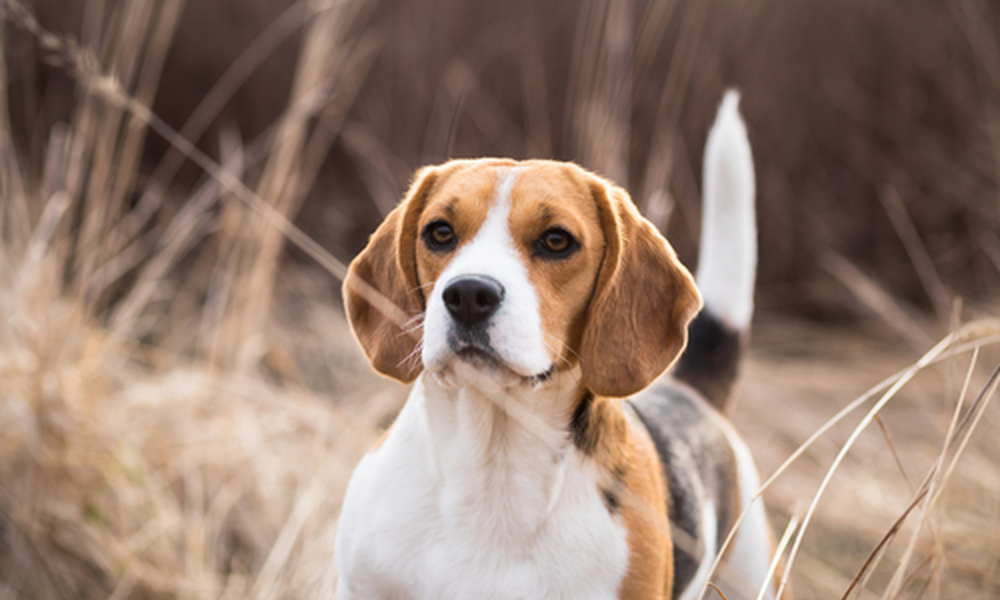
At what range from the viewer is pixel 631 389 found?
69.9 inches

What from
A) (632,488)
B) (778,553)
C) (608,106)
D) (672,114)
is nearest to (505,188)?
(632,488)

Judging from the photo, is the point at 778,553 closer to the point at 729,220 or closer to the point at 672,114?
the point at 729,220

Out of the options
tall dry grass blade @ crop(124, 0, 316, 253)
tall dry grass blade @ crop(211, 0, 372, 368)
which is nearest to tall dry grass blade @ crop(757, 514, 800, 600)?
tall dry grass blade @ crop(211, 0, 372, 368)

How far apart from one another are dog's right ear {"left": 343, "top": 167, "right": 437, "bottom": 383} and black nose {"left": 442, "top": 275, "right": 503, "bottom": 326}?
212mm

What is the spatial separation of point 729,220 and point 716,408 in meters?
0.67

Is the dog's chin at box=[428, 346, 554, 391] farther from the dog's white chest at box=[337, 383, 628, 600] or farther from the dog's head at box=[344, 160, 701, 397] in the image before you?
the dog's white chest at box=[337, 383, 628, 600]

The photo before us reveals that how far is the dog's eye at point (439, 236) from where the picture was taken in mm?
1879

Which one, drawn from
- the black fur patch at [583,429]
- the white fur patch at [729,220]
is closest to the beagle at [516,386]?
the black fur patch at [583,429]

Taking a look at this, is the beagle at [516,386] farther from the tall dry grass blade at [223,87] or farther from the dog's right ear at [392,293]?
the tall dry grass blade at [223,87]

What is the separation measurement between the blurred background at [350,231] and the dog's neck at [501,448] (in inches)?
20.6

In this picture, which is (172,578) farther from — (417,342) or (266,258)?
(417,342)

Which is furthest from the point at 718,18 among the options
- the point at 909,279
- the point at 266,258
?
the point at 266,258

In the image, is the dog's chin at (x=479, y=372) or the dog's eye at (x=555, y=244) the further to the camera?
the dog's eye at (x=555, y=244)

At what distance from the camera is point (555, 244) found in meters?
1.83
